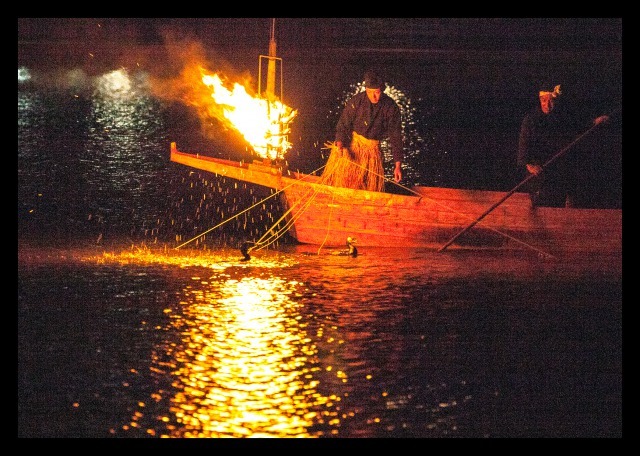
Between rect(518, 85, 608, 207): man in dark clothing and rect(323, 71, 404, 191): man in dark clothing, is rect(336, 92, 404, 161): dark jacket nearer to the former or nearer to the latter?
rect(323, 71, 404, 191): man in dark clothing

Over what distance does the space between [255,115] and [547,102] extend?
12.9ft

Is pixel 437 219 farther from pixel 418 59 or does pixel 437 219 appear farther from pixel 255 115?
pixel 418 59

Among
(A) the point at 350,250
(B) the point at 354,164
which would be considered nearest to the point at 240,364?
(A) the point at 350,250

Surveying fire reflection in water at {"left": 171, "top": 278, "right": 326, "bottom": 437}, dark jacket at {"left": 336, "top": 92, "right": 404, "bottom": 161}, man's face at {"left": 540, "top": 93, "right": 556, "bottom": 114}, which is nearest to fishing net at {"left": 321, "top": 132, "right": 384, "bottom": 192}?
dark jacket at {"left": 336, "top": 92, "right": 404, "bottom": 161}

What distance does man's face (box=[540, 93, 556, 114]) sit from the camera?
16.9 meters

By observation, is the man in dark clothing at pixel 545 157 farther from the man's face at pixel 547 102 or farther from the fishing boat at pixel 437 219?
the fishing boat at pixel 437 219

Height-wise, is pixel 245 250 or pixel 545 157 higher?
pixel 545 157

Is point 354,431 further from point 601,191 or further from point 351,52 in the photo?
point 351,52

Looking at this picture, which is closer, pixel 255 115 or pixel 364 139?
pixel 364 139

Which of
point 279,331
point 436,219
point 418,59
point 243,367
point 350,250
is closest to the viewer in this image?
point 243,367

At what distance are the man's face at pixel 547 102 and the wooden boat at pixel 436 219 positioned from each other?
3.98 ft

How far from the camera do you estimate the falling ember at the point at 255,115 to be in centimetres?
1733

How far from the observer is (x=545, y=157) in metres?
17.1

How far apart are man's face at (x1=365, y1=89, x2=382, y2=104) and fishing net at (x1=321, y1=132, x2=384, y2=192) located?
1.77ft
